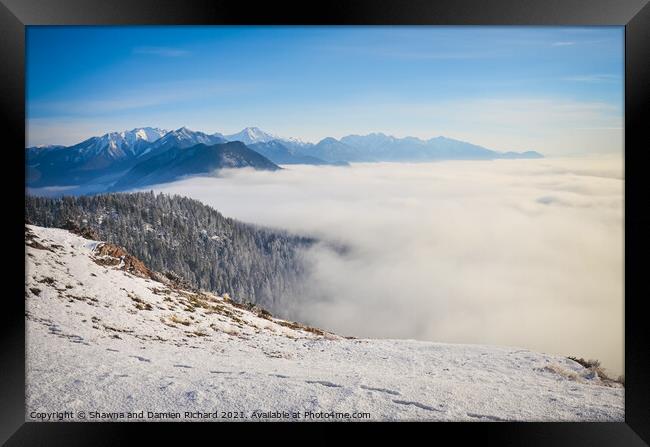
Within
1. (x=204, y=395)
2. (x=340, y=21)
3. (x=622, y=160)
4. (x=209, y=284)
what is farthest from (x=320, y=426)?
(x=622, y=160)

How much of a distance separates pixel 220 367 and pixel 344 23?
5.95m

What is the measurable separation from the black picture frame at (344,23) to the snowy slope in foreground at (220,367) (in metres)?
0.25

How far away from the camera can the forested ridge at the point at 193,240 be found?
732 centimetres

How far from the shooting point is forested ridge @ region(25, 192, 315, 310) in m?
7.32

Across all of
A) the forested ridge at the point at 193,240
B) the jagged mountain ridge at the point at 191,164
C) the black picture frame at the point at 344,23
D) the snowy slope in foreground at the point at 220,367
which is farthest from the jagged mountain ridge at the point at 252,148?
the snowy slope in foreground at the point at 220,367

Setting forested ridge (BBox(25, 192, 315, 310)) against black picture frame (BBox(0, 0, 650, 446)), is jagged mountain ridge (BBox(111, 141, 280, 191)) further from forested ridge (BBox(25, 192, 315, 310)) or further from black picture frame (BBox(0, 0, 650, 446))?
black picture frame (BBox(0, 0, 650, 446))

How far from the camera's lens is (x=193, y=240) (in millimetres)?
8641

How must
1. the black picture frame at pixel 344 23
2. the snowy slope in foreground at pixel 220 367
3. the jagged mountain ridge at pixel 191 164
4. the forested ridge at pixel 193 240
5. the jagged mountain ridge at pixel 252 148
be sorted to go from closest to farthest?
the black picture frame at pixel 344 23 < the snowy slope in foreground at pixel 220 367 < the jagged mountain ridge at pixel 252 148 < the forested ridge at pixel 193 240 < the jagged mountain ridge at pixel 191 164

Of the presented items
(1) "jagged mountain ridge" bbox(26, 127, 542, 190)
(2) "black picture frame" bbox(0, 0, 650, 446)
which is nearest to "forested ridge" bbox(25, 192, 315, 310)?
(1) "jagged mountain ridge" bbox(26, 127, 542, 190)

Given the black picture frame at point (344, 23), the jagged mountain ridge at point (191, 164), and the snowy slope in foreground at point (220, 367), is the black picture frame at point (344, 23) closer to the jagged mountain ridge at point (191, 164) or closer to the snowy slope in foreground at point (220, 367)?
the snowy slope in foreground at point (220, 367)

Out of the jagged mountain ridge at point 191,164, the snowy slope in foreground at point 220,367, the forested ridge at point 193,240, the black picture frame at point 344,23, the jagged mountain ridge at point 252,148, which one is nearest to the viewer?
the black picture frame at point 344,23

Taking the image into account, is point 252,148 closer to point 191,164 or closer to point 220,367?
point 191,164

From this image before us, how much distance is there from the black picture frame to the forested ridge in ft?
4.85

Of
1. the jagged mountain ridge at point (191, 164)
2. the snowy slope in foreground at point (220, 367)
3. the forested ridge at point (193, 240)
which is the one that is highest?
the jagged mountain ridge at point (191, 164)
